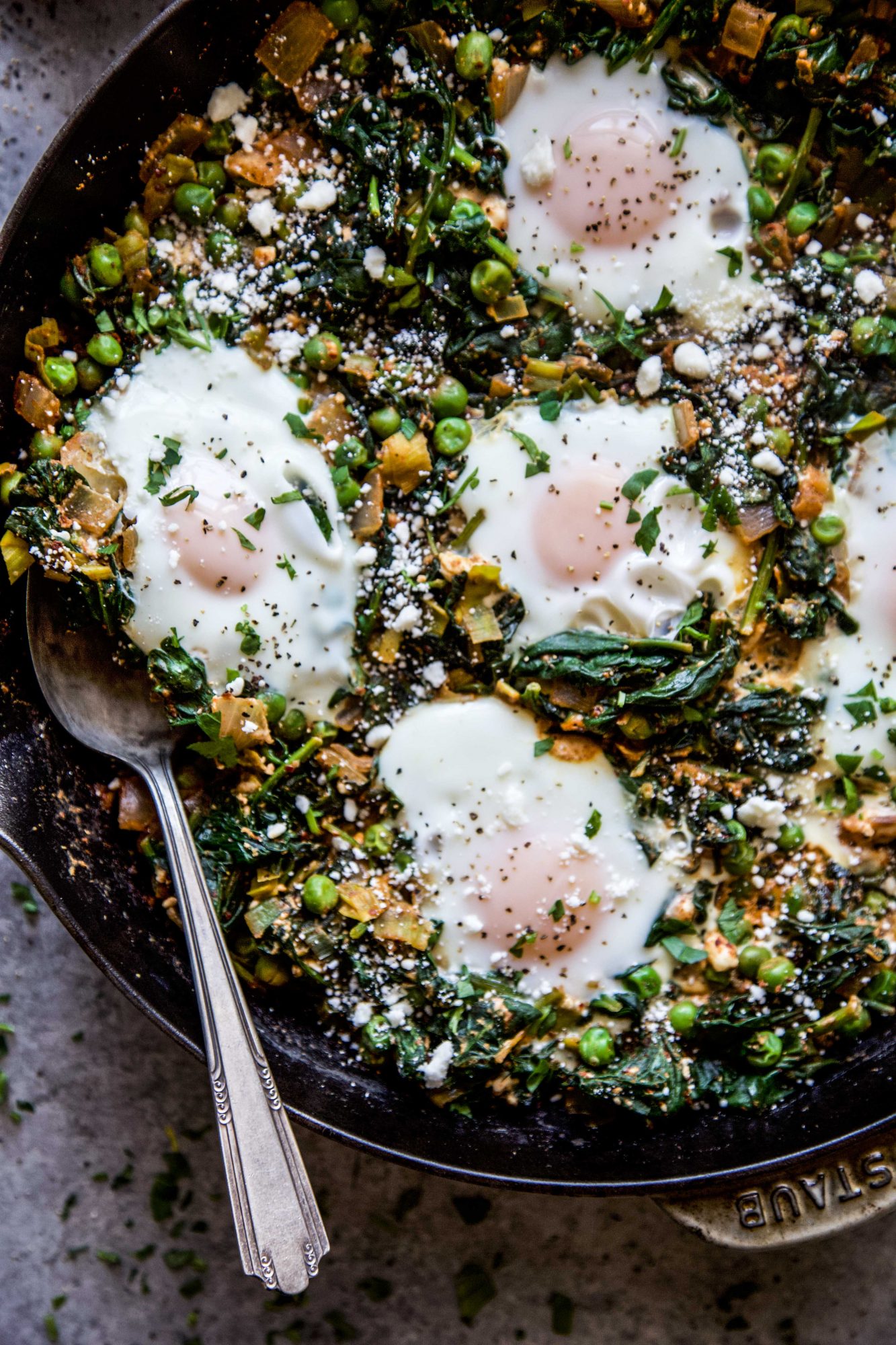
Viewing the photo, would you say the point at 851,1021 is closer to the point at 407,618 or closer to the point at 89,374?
the point at 407,618

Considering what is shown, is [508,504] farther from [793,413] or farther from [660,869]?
[660,869]

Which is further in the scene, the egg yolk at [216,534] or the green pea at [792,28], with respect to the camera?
the green pea at [792,28]

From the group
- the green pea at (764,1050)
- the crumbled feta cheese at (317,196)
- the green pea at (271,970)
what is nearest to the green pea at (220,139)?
the crumbled feta cheese at (317,196)

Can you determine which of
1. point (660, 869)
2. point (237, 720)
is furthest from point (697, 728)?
point (237, 720)

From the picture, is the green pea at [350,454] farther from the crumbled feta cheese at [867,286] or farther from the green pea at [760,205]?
the crumbled feta cheese at [867,286]

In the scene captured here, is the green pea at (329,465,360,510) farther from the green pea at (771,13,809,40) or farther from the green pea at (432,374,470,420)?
the green pea at (771,13,809,40)

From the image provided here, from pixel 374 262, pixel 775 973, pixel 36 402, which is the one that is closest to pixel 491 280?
pixel 374 262
